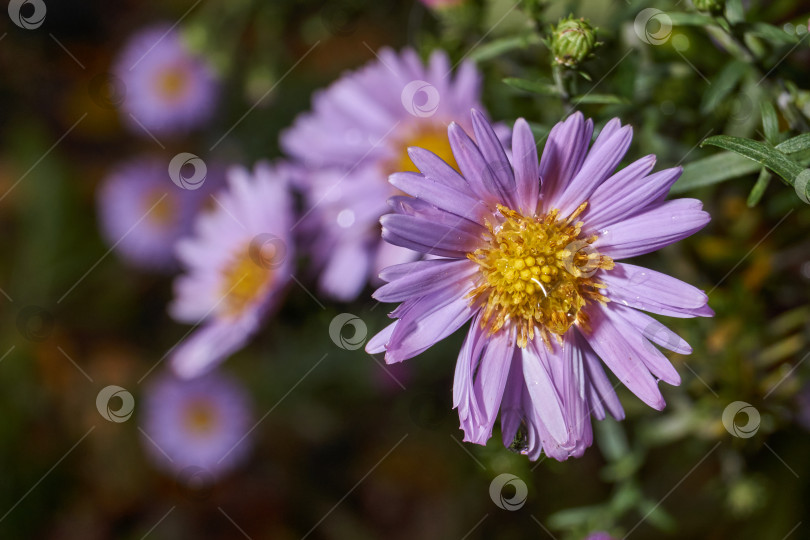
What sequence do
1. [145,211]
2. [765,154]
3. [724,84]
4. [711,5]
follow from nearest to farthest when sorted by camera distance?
[765,154], [711,5], [724,84], [145,211]

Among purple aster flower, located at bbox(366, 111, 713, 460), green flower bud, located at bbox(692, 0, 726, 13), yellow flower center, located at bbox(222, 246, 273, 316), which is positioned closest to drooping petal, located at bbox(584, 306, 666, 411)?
purple aster flower, located at bbox(366, 111, 713, 460)

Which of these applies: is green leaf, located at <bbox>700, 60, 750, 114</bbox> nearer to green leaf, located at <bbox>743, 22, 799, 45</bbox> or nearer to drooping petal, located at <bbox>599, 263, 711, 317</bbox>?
green leaf, located at <bbox>743, 22, 799, 45</bbox>

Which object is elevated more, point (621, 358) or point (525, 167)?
point (525, 167)

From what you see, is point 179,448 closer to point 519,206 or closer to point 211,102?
point 211,102

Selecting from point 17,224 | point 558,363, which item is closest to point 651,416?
point 558,363

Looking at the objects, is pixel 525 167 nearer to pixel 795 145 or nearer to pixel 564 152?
pixel 564 152

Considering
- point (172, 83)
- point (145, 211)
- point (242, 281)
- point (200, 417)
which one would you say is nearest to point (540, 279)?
point (242, 281)

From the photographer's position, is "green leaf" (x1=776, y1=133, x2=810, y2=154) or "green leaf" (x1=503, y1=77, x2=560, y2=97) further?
"green leaf" (x1=503, y1=77, x2=560, y2=97)


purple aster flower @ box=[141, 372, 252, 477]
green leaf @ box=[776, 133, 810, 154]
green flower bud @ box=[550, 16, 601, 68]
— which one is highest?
purple aster flower @ box=[141, 372, 252, 477]
